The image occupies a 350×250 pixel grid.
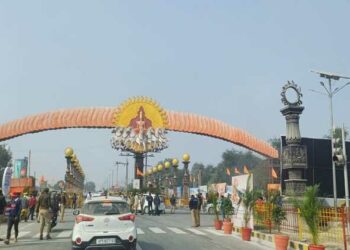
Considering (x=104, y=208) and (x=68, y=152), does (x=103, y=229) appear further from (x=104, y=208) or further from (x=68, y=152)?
(x=68, y=152)

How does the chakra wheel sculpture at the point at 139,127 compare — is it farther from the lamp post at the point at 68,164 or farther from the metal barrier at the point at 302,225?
the metal barrier at the point at 302,225

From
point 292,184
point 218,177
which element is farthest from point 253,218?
point 218,177

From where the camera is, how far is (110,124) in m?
54.4

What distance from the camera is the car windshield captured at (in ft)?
36.7

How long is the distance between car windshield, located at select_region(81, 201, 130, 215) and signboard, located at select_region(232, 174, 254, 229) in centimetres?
781

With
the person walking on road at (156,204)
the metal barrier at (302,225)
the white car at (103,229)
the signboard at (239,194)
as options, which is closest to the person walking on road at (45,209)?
the white car at (103,229)

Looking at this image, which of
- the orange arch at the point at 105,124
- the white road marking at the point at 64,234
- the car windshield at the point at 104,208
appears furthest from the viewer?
the orange arch at the point at 105,124

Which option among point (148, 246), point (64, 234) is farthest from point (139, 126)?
point (148, 246)

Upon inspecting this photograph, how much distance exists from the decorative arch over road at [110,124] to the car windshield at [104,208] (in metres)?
43.3

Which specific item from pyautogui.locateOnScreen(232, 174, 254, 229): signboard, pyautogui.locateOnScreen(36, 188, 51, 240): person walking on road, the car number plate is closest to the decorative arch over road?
pyautogui.locateOnScreen(232, 174, 254, 229): signboard

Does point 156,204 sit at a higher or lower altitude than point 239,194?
lower

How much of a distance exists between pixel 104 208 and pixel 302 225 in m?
7.87

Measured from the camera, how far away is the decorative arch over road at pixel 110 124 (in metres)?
53.6

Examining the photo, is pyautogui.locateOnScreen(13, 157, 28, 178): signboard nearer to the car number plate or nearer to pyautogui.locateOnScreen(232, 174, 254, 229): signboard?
pyautogui.locateOnScreen(232, 174, 254, 229): signboard
